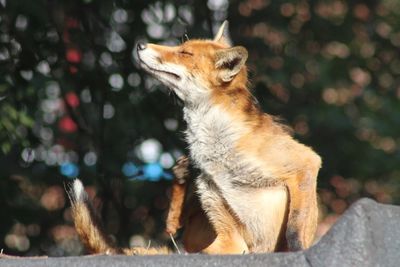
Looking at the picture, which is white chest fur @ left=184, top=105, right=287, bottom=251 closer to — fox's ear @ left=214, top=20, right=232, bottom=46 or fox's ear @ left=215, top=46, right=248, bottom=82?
fox's ear @ left=215, top=46, right=248, bottom=82

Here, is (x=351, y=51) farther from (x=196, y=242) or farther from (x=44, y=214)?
(x=196, y=242)

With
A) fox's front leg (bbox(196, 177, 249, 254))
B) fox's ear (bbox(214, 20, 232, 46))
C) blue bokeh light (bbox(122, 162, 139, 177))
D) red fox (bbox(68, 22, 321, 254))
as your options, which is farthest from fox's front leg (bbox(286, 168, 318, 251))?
blue bokeh light (bbox(122, 162, 139, 177))

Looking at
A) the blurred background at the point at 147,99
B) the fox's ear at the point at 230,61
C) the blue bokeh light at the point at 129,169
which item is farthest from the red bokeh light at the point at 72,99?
the fox's ear at the point at 230,61

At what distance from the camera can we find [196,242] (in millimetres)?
5012

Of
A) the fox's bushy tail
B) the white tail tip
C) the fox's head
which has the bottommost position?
the fox's bushy tail

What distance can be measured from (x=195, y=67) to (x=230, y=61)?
0.19 metres

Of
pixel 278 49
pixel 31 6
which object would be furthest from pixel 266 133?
pixel 278 49

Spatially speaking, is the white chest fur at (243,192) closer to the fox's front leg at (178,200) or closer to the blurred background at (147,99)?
the fox's front leg at (178,200)

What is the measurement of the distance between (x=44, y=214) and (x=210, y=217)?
3.44 metres

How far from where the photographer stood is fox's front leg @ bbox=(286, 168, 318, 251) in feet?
14.5

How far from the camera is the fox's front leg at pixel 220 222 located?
463 cm

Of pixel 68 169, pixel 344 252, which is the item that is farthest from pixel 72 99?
pixel 344 252

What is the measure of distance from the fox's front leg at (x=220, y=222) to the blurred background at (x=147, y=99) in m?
2.53

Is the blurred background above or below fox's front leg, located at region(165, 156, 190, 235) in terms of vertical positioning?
below
